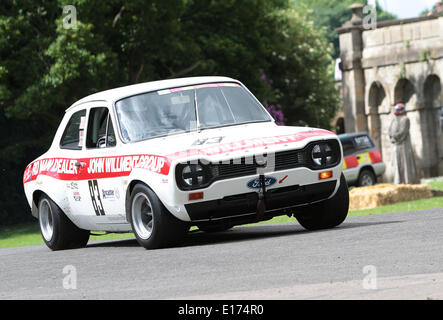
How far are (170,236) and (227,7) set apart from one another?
3017 cm

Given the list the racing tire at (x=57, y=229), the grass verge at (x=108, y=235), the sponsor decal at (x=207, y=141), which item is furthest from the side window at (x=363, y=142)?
the sponsor decal at (x=207, y=141)

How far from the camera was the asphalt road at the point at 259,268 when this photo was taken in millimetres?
8336

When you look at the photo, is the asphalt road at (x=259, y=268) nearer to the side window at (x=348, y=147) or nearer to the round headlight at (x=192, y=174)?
the round headlight at (x=192, y=174)

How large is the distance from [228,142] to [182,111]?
122cm

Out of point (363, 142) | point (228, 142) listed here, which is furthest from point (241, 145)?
point (363, 142)

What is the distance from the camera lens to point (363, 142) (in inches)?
1522

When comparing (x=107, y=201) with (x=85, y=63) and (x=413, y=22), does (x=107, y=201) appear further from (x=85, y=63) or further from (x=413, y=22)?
(x=413, y=22)

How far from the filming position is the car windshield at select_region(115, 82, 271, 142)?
523 inches

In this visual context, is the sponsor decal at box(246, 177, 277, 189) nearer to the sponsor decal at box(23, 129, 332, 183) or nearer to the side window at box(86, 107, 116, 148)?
the sponsor decal at box(23, 129, 332, 183)

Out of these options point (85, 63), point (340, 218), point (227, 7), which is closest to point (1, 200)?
point (85, 63)

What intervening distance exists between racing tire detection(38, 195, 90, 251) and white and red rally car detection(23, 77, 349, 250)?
0.06ft

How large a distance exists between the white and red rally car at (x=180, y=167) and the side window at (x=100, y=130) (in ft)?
0.05

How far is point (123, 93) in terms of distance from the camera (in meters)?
13.9
